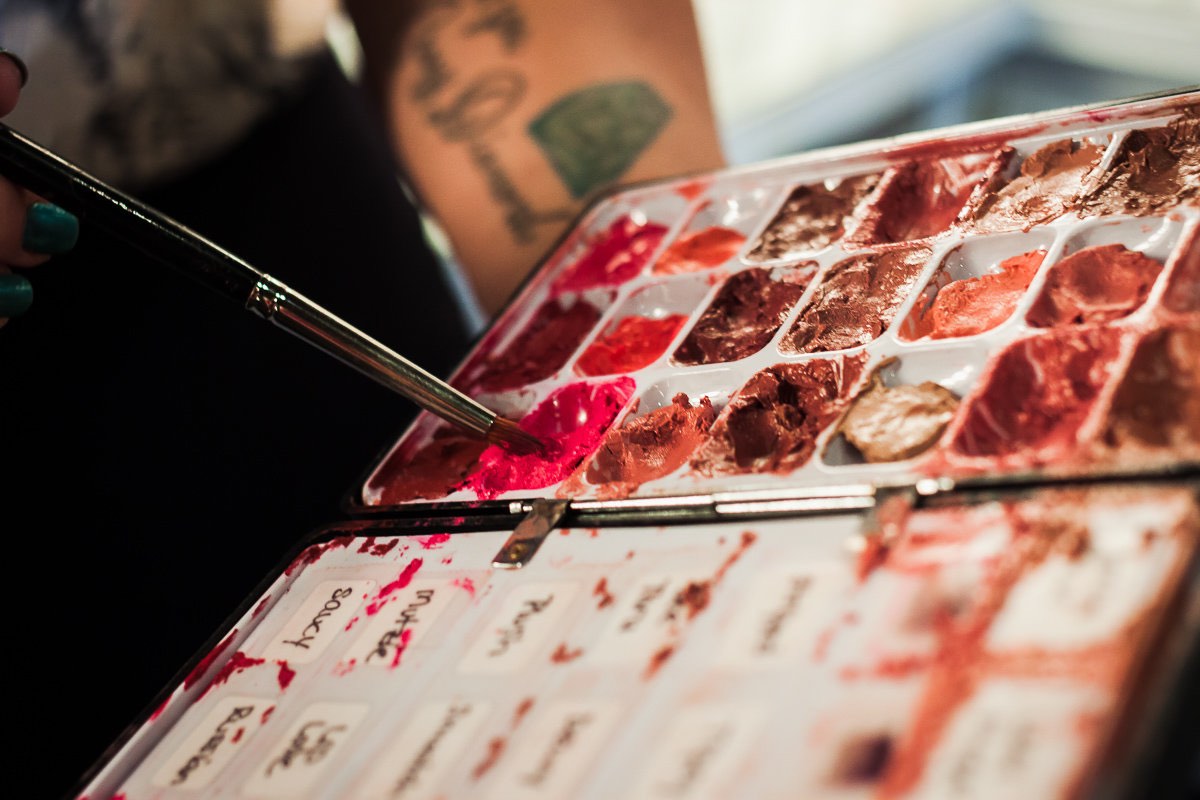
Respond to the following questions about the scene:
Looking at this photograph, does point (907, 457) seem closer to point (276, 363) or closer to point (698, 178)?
point (698, 178)

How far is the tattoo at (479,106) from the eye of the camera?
221cm

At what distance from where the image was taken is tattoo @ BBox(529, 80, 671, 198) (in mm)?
2246

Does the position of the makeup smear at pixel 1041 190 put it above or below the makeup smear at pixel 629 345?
above

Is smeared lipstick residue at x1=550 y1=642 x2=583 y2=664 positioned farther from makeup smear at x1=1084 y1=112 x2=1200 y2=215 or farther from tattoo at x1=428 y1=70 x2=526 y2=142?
tattoo at x1=428 y1=70 x2=526 y2=142

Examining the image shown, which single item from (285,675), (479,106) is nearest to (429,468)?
(285,675)

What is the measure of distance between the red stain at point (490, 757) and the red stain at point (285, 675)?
0.33m

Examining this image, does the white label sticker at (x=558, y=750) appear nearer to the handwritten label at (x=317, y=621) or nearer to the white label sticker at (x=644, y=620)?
the white label sticker at (x=644, y=620)

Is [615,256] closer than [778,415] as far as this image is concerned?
No

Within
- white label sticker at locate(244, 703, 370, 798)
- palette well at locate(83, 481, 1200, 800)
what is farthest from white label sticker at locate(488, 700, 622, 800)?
white label sticker at locate(244, 703, 370, 798)

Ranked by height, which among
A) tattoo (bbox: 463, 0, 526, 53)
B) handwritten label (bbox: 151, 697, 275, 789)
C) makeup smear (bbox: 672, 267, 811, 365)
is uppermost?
tattoo (bbox: 463, 0, 526, 53)

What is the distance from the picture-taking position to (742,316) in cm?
160

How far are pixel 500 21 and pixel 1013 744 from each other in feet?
5.93

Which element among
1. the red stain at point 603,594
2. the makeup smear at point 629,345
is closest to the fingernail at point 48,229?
the makeup smear at point 629,345

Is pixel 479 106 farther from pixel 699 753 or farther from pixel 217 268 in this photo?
pixel 699 753
